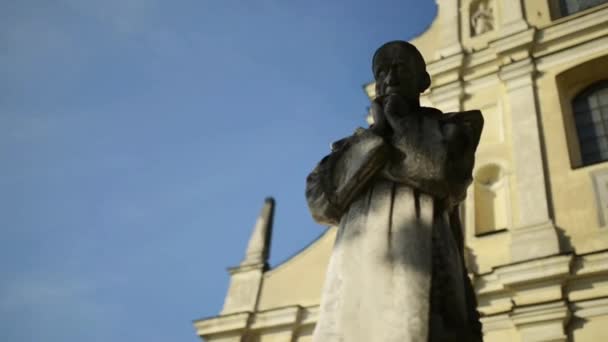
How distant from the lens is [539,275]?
742 cm

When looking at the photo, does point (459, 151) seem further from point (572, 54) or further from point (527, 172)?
point (572, 54)

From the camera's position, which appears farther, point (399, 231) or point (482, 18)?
point (482, 18)

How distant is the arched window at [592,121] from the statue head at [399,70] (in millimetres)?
7414

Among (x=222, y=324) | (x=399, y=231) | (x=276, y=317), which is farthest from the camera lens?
(x=222, y=324)

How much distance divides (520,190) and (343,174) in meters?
6.97

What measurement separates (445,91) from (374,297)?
934 cm

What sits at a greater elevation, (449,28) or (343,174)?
(449,28)

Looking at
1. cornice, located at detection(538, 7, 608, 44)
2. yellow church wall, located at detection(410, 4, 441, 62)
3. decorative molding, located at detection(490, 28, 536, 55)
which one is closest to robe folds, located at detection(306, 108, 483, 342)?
decorative molding, located at detection(490, 28, 536, 55)

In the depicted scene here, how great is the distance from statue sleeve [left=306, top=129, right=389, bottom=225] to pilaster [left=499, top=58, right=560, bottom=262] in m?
6.00

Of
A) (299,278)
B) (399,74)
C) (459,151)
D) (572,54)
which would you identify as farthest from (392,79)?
(572,54)

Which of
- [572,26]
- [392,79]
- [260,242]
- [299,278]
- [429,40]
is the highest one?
[429,40]

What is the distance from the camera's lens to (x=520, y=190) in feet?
28.4

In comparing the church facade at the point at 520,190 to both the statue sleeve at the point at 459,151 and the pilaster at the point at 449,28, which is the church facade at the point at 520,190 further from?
the statue sleeve at the point at 459,151

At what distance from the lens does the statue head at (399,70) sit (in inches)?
99.6
